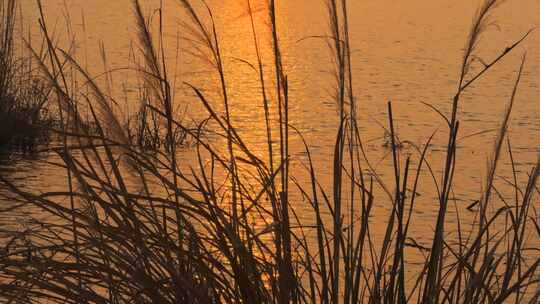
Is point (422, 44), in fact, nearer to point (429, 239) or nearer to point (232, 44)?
point (232, 44)

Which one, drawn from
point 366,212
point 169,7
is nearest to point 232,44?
point 169,7

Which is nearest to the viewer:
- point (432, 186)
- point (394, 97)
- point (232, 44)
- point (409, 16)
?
point (432, 186)

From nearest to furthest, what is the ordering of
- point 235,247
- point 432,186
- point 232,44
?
point 235,247 → point 432,186 → point 232,44

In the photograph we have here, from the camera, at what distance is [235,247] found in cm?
213

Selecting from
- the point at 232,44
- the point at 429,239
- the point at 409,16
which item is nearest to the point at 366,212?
the point at 429,239

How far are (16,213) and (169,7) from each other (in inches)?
439

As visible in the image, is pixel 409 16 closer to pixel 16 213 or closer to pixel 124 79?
pixel 124 79

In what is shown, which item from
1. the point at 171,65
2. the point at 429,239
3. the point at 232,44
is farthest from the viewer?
the point at 232,44

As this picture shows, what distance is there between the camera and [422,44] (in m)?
12.1

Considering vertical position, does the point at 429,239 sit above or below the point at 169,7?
below

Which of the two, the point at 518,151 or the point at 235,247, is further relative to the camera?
the point at 518,151

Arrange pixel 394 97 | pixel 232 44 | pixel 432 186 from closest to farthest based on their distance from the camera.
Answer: pixel 432 186
pixel 394 97
pixel 232 44

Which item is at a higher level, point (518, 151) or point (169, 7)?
point (169, 7)

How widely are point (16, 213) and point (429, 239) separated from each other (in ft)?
4.79
